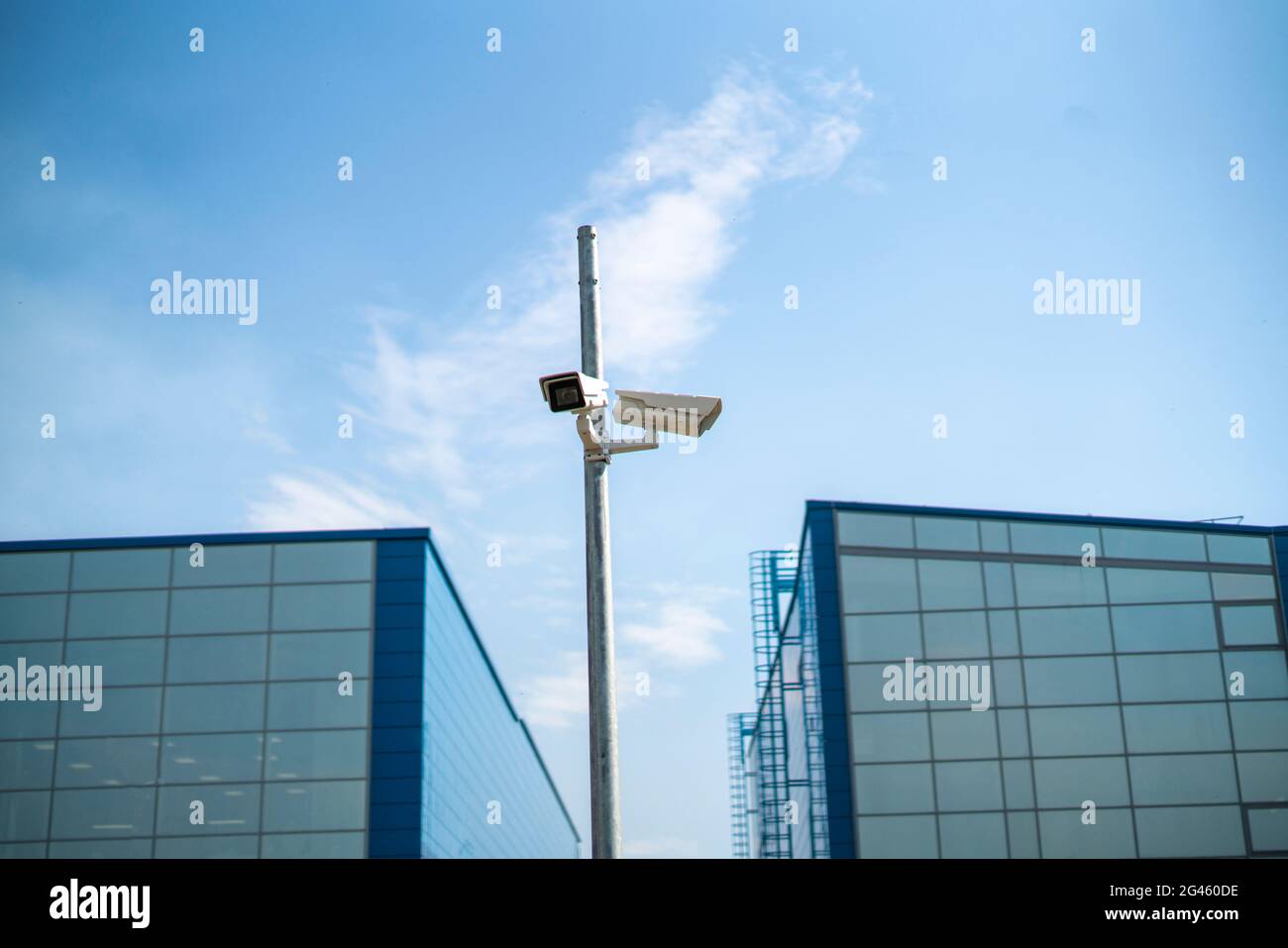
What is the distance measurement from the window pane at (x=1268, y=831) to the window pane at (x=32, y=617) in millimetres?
33895

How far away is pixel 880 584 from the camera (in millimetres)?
36500

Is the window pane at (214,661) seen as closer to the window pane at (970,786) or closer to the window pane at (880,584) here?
the window pane at (880,584)

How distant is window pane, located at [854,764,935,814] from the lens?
114 feet

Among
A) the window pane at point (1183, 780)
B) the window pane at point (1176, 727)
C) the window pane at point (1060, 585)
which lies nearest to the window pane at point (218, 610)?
the window pane at point (1060, 585)

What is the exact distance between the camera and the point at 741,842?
8475 cm

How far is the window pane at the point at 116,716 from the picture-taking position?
1492 inches

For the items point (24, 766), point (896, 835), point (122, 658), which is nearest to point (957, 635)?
point (896, 835)

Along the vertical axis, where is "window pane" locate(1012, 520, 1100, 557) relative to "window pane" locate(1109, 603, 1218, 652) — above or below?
above

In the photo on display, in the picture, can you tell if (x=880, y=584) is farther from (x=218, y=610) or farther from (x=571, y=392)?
(x=571, y=392)

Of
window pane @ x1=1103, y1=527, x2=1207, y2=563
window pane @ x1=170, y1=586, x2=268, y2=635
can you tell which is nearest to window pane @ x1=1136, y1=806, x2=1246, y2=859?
window pane @ x1=1103, y1=527, x2=1207, y2=563

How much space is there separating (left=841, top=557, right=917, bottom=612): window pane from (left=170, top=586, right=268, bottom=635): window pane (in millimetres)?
17323

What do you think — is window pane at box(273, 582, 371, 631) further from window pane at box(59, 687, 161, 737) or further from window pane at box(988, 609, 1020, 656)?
window pane at box(988, 609, 1020, 656)

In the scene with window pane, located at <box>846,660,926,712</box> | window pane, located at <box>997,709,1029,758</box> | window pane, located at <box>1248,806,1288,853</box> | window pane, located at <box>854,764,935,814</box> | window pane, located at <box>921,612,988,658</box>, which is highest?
window pane, located at <box>921,612,988,658</box>
